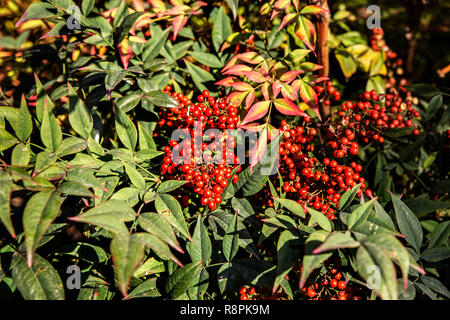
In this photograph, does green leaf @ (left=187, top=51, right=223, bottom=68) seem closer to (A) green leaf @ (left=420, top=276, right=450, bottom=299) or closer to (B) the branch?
(B) the branch

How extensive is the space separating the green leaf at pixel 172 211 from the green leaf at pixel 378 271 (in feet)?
1.52

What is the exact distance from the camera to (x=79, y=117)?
1134 millimetres

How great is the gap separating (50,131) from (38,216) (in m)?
0.33

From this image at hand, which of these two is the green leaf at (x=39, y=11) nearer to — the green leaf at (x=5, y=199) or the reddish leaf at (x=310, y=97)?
the green leaf at (x=5, y=199)

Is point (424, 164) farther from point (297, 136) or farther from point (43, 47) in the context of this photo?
point (43, 47)

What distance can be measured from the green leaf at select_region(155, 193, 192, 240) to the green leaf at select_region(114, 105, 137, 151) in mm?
259

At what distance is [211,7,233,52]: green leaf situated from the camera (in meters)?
1.45

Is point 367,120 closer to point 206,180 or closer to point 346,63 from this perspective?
point 346,63

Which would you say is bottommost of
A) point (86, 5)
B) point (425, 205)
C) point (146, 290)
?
point (146, 290)

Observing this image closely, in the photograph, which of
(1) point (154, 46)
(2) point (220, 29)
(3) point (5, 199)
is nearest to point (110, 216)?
(3) point (5, 199)

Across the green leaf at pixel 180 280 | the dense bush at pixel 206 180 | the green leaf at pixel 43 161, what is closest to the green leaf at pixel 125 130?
the dense bush at pixel 206 180

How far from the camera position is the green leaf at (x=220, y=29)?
145 centimetres

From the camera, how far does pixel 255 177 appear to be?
3.70ft
